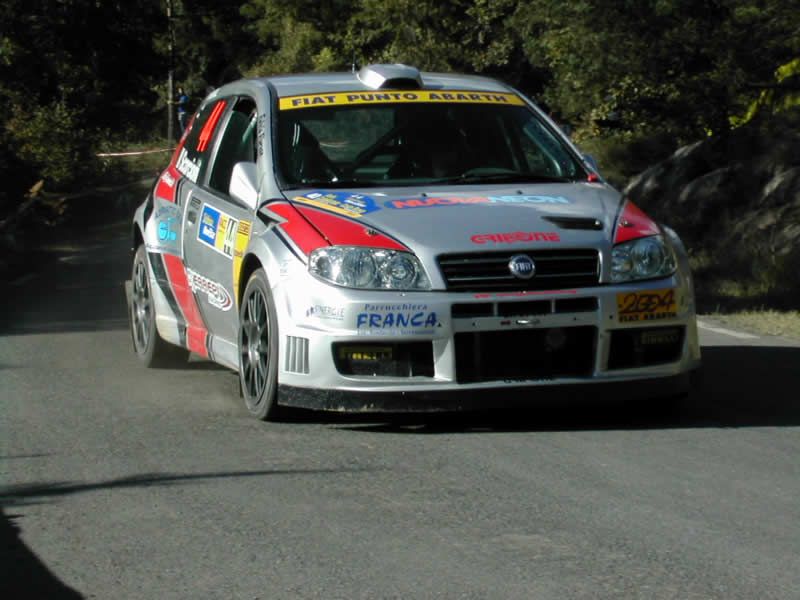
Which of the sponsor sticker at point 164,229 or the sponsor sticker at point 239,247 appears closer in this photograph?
the sponsor sticker at point 239,247

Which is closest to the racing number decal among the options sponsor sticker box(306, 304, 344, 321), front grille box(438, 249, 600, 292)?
sponsor sticker box(306, 304, 344, 321)

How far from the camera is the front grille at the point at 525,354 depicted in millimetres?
6977

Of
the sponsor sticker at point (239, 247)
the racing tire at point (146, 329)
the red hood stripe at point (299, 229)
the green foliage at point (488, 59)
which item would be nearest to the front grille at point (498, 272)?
the red hood stripe at point (299, 229)

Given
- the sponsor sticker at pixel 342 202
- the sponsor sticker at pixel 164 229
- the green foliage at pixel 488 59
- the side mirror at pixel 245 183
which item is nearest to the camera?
the sponsor sticker at pixel 342 202

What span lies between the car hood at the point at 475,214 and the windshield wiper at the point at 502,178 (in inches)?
6.9

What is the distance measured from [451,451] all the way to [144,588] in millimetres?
2277

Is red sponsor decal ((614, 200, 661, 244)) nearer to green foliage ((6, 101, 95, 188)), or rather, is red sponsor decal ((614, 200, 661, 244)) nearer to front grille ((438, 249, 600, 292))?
front grille ((438, 249, 600, 292))

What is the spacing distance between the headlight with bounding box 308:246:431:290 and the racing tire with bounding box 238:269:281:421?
387 millimetres

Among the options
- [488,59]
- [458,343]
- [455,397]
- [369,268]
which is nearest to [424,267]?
[369,268]

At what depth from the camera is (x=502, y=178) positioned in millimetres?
8102

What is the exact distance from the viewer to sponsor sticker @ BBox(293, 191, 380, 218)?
737cm

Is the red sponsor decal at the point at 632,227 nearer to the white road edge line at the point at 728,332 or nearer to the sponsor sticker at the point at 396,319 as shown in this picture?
the sponsor sticker at the point at 396,319

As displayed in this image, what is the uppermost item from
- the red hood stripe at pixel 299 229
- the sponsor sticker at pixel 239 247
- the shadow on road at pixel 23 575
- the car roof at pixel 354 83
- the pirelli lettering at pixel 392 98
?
the car roof at pixel 354 83

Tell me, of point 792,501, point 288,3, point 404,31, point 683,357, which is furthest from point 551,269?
point 288,3
